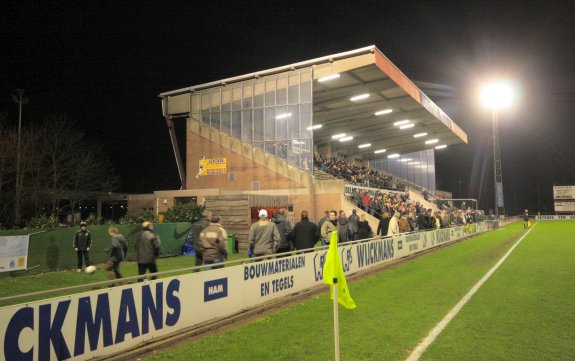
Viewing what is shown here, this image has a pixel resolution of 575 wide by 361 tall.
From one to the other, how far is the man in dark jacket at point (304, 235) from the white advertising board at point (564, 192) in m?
69.9

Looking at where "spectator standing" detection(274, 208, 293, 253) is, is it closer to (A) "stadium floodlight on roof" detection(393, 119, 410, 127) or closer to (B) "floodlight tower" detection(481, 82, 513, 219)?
(A) "stadium floodlight on roof" detection(393, 119, 410, 127)

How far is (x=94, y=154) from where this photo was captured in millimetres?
Answer: 46000

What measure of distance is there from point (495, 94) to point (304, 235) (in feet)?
129

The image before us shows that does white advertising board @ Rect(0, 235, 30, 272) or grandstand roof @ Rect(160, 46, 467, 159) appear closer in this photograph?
white advertising board @ Rect(0, 235, 30, 272)

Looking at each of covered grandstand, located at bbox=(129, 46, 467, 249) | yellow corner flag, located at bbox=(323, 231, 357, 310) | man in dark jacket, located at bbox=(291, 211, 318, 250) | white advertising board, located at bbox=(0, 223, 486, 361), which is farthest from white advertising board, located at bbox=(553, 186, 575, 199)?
yellow corner flag, located at bbox=(323, 231, 357, 310)

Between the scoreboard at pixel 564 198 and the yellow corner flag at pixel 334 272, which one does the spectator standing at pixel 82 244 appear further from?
the scoreboard at pixel 564 198

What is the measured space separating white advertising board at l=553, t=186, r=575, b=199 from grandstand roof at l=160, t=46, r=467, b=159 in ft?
83.8

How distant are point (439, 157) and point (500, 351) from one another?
84.1 m

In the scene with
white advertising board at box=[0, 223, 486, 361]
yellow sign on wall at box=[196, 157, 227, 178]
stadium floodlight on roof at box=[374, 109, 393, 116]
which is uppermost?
stadium floodlight on roof at box=[374, 109, 393, 116]

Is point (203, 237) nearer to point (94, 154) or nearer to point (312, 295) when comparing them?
point (312, 295)

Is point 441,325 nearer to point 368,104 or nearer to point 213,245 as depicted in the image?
point 213,245

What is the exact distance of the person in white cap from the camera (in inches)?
396

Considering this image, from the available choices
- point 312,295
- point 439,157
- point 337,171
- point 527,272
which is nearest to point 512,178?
point 439,157

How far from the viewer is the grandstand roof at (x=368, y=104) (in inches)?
1109
